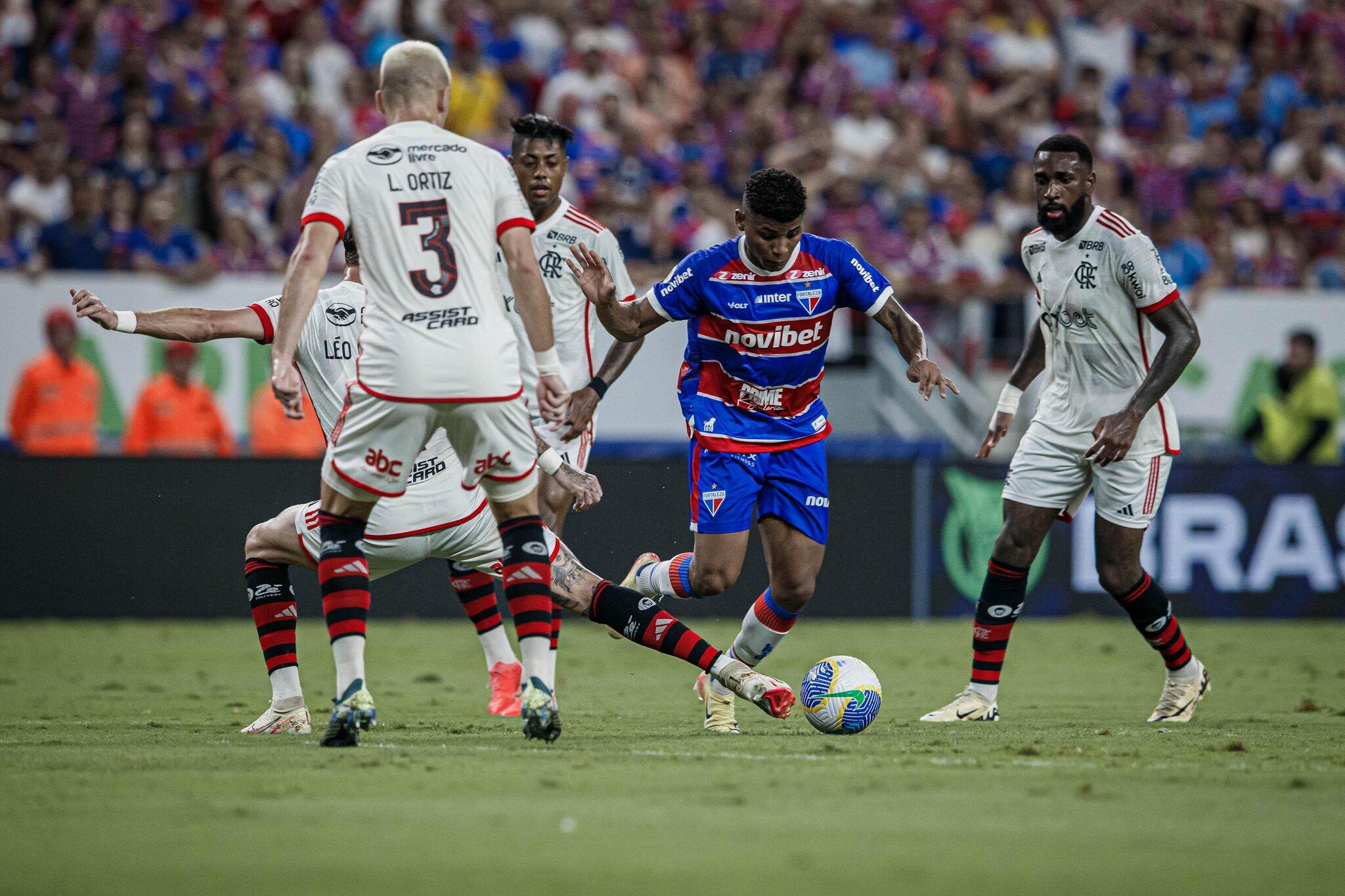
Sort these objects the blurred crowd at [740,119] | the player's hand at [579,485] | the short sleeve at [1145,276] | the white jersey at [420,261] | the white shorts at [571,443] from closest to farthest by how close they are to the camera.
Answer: the white jersey at [420,261]
the player's hand at [579,485]
the short sleeve at [1145,276]
the white shorts at [571,443]
the blurred crowd at [740,119]

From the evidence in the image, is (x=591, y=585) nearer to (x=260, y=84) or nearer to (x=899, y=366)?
(x=899, y=366)

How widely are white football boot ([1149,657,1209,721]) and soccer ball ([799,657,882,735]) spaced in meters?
1.59

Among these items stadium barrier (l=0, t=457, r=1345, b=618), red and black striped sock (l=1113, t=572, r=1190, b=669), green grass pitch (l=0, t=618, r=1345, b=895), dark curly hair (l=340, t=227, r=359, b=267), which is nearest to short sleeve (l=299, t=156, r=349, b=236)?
dark curly hair (l=340, t=227, r=359, b=267)

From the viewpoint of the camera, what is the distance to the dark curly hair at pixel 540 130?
8.30 meters

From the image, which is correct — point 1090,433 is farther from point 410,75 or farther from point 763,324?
point 410,75

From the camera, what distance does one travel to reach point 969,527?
14.0m

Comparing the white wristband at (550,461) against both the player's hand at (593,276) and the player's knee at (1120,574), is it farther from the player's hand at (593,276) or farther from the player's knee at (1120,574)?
the player's knee at (1120,574)

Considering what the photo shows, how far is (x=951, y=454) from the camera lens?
1474 cm

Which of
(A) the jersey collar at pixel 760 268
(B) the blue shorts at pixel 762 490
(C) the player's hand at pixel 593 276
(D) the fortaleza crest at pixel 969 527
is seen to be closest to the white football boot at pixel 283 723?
(B) the blue shorts at pixel 762 490

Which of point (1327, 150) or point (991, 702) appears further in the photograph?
point (1327, 150)

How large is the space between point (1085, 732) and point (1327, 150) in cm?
1434

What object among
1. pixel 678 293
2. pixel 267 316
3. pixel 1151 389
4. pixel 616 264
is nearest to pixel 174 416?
pixel 616 264

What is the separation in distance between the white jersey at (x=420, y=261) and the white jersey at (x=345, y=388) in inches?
50.2

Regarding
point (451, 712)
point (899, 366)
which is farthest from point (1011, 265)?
point (451, 712)
